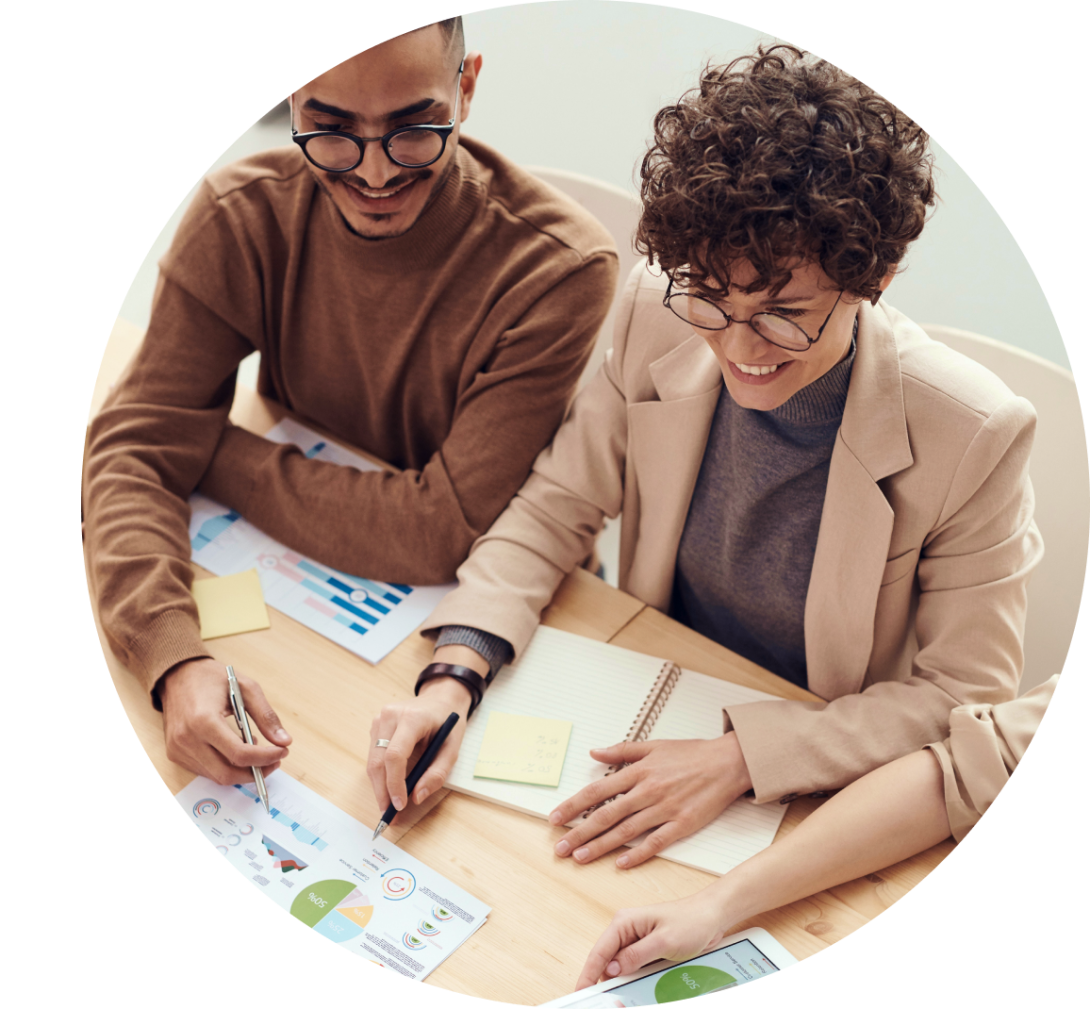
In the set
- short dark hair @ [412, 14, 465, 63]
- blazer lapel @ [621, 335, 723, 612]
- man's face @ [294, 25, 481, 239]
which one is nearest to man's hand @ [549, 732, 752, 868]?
blazer lapel @ [621, 335, 723, 612]

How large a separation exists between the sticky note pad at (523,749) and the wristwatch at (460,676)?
0.03m

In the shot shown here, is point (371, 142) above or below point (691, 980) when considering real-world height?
above

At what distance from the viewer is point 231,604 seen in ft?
4.53

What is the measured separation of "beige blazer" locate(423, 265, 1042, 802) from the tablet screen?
189 mm

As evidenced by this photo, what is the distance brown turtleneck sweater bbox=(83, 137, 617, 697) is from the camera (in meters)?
1.40

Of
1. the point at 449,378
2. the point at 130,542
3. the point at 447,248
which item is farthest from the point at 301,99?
the point at 130,542

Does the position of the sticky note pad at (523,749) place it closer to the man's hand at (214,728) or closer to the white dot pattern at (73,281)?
the man's hand at (214,728)

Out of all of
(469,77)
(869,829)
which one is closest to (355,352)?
(469,77)

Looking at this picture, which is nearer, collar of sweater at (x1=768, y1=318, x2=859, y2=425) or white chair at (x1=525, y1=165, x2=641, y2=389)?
collar of sweater at (x1=768, y1=318, x2=859, y2=425)

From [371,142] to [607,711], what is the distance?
798 millimetres

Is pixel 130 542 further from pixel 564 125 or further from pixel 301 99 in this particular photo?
pixel 564 125

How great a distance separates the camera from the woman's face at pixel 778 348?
992 mm

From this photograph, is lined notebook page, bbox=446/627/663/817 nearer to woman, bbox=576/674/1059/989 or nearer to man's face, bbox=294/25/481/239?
woman, bbox=576/674/1059/989

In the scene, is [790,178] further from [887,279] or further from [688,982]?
[688,982]
